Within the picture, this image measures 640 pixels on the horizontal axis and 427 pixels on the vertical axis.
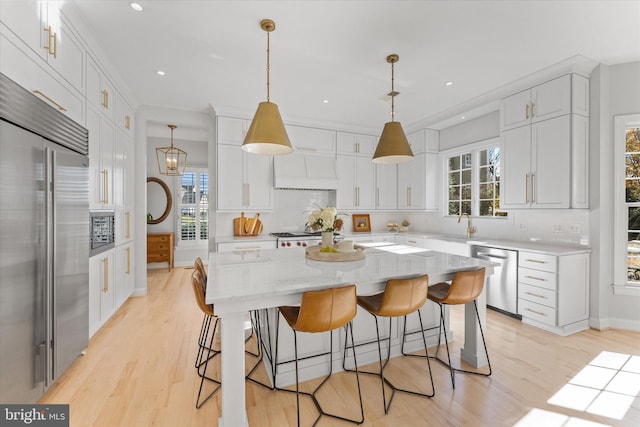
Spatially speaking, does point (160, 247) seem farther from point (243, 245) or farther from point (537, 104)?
point (537, 104)

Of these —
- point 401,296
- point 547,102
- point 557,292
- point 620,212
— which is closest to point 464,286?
point 401,296

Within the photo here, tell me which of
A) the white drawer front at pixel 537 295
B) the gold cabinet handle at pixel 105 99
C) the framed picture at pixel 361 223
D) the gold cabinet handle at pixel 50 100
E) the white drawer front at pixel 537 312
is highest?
the gold cabinet handle at pixel 105 99

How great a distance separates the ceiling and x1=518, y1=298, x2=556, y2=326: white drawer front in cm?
254

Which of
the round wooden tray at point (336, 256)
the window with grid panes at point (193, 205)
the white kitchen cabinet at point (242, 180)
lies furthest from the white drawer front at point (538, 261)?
the window with grid panes at point (193, 205)

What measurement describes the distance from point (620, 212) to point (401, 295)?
Result: 9.75 ft

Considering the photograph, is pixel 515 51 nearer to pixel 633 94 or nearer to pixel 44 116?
pixel 633 94

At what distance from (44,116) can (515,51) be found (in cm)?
389

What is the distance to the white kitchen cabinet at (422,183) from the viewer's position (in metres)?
4.95

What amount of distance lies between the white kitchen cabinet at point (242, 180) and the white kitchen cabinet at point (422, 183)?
2.54m

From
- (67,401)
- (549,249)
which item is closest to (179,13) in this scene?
(67,401)

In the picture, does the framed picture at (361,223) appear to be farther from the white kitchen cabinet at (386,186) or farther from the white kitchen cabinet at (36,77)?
the white kitchen cabinet at (36,77)

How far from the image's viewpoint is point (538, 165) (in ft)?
10.5

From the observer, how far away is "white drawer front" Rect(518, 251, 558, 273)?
2875 mm

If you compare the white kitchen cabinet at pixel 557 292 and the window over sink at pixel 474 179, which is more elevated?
the window over sink at pixel 474 179
